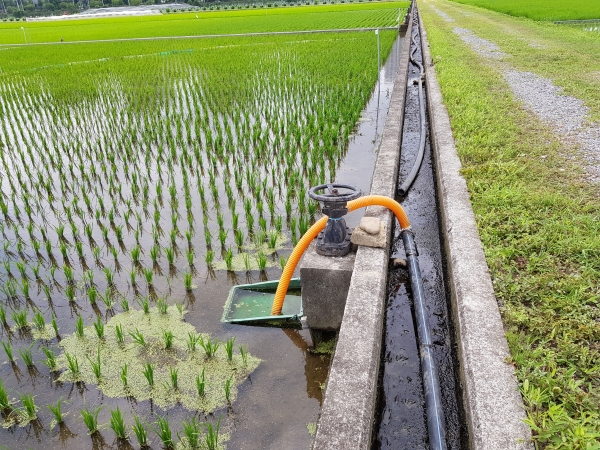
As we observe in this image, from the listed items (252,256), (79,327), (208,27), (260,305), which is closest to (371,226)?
(260,305)

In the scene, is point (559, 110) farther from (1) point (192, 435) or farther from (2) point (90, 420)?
(2) point (90, 420)

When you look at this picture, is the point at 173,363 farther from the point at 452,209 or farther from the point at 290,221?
the point at 452,209

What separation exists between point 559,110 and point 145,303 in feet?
17.6

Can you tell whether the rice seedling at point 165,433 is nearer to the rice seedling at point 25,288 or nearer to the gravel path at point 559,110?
the rice seedling at point 25,288

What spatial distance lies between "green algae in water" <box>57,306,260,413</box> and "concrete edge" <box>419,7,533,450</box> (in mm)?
1169

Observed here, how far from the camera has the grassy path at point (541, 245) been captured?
5.70 feet

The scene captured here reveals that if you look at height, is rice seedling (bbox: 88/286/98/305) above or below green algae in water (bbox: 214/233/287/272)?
above

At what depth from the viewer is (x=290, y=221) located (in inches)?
159

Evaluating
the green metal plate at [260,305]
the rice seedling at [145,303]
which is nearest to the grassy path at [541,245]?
the green metal plate at [260,305]

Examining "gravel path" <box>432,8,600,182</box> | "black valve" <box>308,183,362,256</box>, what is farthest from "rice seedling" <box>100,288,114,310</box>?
"gravel path" <box>432,8,600,182</box>

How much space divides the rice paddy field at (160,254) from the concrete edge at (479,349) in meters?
0.82

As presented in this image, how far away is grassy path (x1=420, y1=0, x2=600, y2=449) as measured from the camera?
1.74 metres

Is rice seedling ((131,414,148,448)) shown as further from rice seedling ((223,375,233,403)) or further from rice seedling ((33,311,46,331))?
rice seedling ((33,311,46,331))

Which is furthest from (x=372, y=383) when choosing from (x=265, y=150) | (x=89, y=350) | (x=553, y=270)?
(x=265, y=150)
